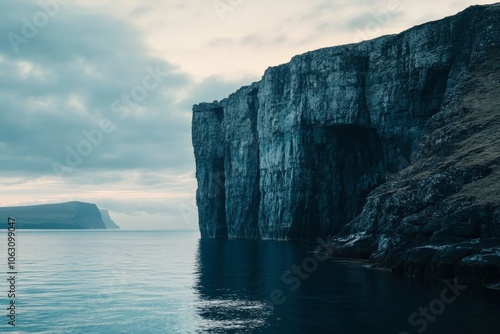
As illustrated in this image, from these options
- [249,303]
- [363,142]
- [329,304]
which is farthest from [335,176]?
[329,304]

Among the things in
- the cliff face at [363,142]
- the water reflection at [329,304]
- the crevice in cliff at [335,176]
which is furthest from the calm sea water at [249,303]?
the crevice in cliff at [335,176]

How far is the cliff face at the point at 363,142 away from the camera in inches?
3009

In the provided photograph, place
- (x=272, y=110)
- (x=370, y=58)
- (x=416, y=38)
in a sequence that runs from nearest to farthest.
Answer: (x=416, y=38) → (x=370, y=58) → (x=272, y=110)

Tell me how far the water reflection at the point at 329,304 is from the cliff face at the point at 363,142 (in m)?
11.2

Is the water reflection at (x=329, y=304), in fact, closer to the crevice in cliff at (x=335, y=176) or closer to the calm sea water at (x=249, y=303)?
the calm sea water at (x=249, y=303)

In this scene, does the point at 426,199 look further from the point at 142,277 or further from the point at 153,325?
the point at 153,325

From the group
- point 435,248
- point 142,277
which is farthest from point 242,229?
point 435,248

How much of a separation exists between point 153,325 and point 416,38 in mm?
97995

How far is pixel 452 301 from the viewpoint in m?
45.2

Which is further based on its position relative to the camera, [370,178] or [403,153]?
[370,178]

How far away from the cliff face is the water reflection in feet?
36.9

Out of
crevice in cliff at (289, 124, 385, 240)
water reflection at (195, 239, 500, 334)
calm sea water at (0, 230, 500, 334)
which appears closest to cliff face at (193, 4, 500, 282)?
crevice in cliff at (289, 124, 385, 240)

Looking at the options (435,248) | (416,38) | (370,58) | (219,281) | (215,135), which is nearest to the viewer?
(435,248)

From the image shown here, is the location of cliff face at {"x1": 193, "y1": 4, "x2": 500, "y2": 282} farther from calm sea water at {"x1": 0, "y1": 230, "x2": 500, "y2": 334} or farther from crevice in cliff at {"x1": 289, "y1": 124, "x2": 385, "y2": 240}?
calm sea water at {"x1": 0, "y1": 230, "x2": 500, "y2": 334}
